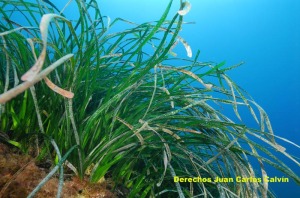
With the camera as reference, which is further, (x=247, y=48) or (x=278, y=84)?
(x=278, y=84)

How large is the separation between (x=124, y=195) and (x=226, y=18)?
30.4 meters

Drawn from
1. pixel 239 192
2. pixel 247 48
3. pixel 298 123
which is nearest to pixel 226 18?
pixel 247 48

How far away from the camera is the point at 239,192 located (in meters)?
1.18

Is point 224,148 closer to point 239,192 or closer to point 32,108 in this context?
point 239,192

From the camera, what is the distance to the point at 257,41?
32.3 meters

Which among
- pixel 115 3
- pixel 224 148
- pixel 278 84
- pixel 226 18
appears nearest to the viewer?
pixel 224 148

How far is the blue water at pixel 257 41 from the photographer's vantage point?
28.3 metres

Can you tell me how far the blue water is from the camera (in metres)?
28.3

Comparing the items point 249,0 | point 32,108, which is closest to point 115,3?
point 249,0

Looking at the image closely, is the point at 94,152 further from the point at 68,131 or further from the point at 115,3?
the point at 115,3

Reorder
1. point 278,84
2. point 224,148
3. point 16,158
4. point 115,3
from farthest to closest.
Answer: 1. point 278,84
2. point 115,3
3. point 224,148
4. point 16,158

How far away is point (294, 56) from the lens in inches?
1313

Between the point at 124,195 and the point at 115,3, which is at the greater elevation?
the point at 115,3

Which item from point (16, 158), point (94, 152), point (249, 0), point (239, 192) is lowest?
point (16, 158)
